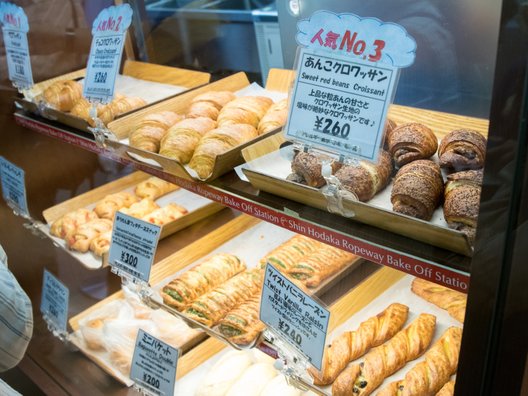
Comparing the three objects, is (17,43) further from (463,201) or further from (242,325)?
(463,201)

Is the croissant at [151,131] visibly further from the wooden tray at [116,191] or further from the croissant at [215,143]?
the wooden tray at [116,191]

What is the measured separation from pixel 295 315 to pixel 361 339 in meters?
0.28

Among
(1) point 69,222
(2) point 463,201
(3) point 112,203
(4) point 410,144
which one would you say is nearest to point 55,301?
(1) point 69,222

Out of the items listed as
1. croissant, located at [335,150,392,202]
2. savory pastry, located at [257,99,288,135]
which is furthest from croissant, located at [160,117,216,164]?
croissant, located at [335,150,392,202]

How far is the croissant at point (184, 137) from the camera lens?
1.47 m

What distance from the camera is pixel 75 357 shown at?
77.0 inches

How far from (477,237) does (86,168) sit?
169cm

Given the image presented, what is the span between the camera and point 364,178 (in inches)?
41.7

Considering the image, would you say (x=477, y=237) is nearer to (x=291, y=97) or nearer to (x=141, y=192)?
(x=291, y=97)

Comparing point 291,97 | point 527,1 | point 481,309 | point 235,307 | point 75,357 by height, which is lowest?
point 75,357

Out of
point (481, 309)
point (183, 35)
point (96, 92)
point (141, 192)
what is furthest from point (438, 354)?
point (183, 35)

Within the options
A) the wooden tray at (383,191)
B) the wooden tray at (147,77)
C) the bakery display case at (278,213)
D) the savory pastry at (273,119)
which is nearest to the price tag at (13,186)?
the bakery display case at (278,213)

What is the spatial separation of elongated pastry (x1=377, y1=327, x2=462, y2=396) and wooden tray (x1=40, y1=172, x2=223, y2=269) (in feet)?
2.86

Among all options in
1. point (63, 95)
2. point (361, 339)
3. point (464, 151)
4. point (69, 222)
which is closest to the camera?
point (464, 151)
